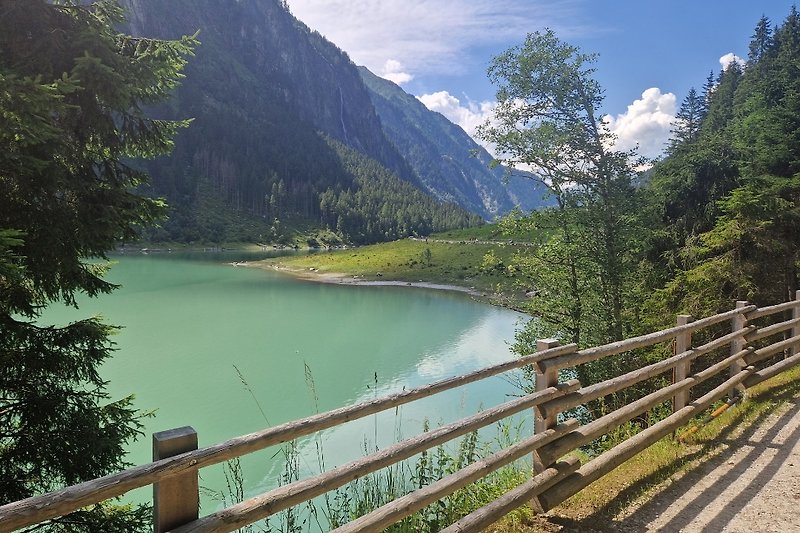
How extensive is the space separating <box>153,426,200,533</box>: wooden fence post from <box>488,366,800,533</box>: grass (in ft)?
10.3

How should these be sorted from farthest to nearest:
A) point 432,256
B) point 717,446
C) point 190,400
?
point 432,256 → point 190,400 → point 717,446

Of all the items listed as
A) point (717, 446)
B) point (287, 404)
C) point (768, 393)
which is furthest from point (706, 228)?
point (287, 404)

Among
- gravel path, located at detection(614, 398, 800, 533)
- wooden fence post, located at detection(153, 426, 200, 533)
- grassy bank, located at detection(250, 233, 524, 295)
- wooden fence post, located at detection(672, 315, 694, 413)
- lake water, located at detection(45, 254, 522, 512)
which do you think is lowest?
lake water, located at detection(45, 254, 522, 512)

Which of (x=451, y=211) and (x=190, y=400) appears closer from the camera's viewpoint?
(x=190, y=400)

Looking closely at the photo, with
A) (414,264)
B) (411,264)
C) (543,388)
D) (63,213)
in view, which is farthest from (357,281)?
(543,388)

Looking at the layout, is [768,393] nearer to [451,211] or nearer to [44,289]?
[44,289]

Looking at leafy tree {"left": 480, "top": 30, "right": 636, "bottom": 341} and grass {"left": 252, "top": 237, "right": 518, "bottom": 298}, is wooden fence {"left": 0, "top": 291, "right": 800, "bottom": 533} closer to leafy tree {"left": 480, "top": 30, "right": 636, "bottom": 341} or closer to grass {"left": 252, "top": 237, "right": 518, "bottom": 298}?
leafy tree {"left": 480, "top": 30, "right": 636, "bottom": 341}

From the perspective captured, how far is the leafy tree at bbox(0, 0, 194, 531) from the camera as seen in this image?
5.75 meters

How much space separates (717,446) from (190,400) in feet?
61.8

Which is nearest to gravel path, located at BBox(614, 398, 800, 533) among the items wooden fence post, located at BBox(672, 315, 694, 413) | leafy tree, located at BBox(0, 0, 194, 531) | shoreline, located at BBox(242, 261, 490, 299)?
wooden fence post, located at BBox(672, 315, 694, 413)

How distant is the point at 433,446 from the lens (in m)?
4.35

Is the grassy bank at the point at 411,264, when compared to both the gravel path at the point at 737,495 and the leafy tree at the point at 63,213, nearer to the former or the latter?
the gravel path at the point at 737,495

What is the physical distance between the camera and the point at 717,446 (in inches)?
290

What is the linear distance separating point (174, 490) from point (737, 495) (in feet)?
19.4
